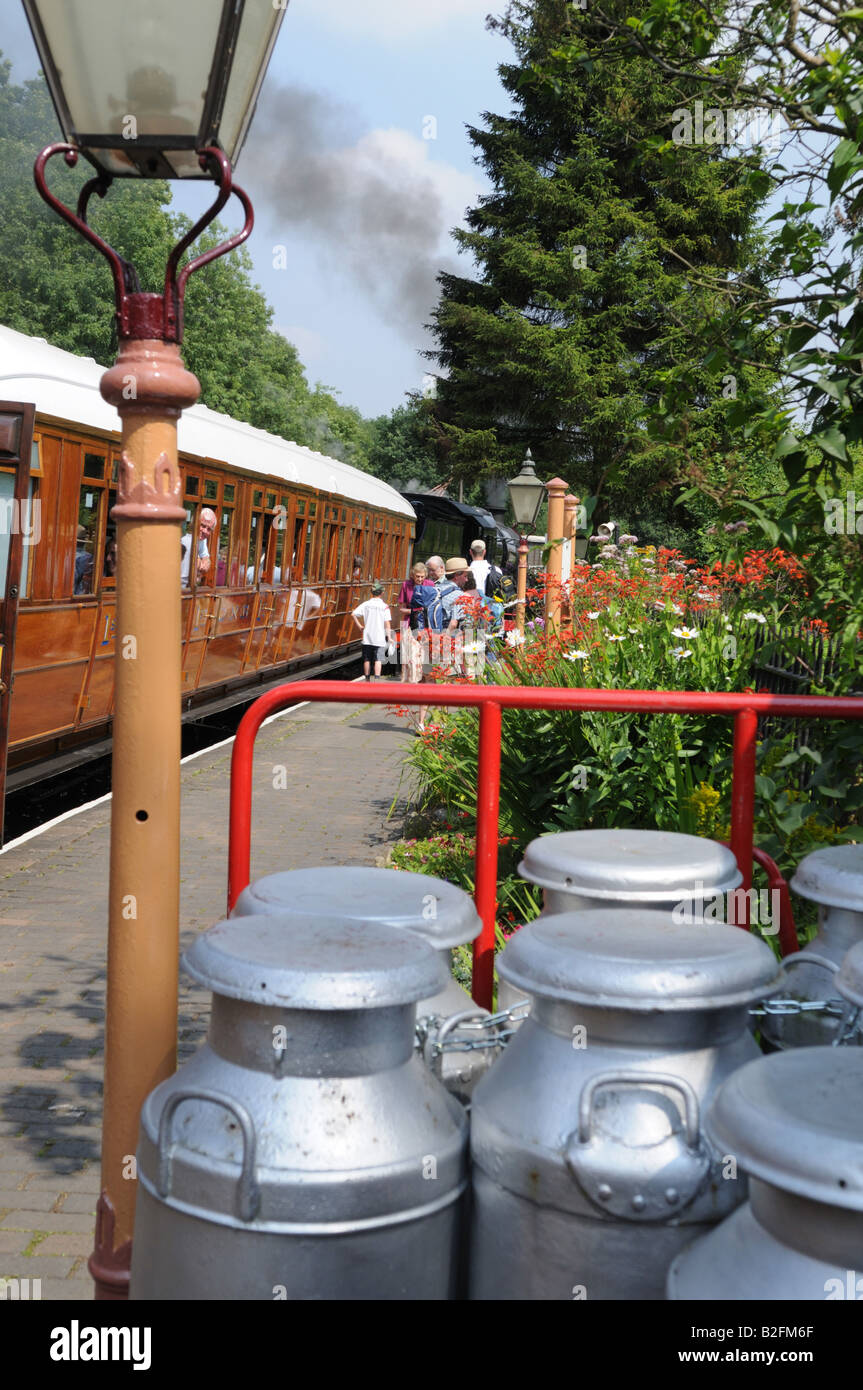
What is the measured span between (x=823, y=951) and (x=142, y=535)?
1.50 meters

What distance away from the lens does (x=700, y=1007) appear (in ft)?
6.19

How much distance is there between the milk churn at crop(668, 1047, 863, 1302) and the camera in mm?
1512

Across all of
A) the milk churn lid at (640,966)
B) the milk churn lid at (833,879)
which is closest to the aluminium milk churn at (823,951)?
the milk churn lid at (833,879)

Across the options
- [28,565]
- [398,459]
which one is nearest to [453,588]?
[28,565]

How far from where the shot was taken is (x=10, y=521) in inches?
348

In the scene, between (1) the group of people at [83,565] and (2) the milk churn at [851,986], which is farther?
(1) the group of people at [83,565]

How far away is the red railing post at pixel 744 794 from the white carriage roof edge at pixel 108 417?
168 inches

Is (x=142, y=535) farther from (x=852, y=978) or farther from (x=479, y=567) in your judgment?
(x=479, y=567)

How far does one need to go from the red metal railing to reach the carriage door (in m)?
5.24

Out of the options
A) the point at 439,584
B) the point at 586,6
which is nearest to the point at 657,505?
the point at 439,584

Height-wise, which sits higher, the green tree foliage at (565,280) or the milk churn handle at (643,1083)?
the green tree foliage at (565,280)

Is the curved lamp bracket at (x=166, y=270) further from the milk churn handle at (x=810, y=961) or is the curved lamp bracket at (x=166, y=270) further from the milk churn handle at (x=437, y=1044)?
the milk churn handle at (x=810, y=961)

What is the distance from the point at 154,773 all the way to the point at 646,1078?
1194 mm

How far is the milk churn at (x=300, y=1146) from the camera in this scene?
186 cm
